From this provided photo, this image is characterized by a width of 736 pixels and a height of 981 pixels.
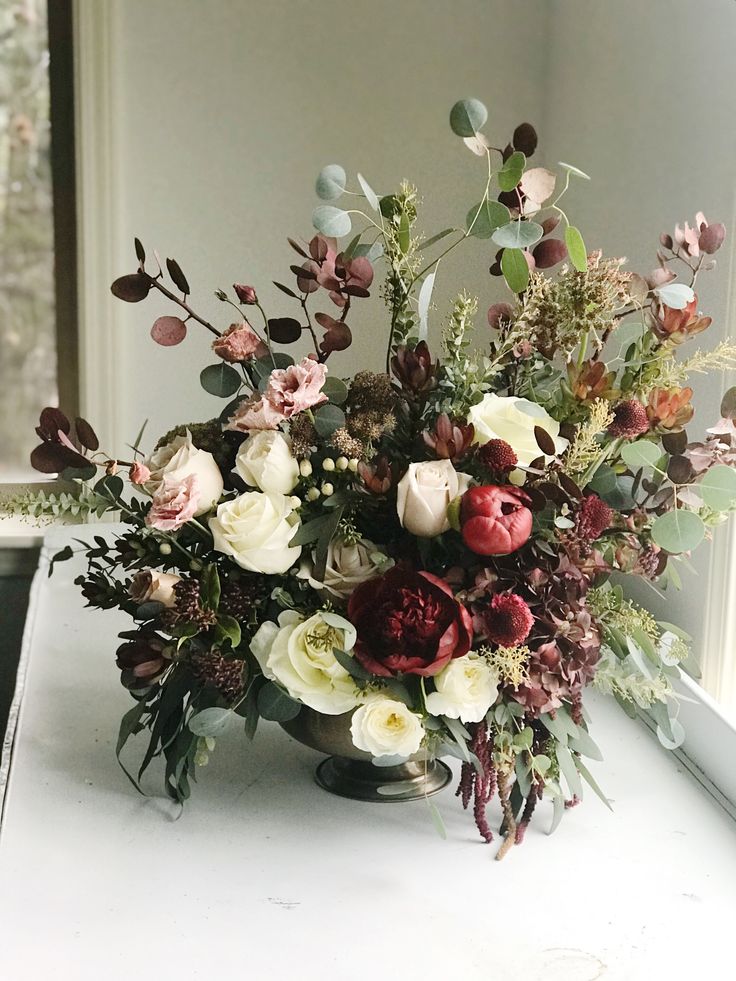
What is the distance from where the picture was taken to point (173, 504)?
80 centimetres

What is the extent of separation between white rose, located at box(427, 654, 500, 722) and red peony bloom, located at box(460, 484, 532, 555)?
0.29 ft

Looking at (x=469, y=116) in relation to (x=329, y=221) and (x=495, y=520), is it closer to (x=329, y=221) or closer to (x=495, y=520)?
(x=329, y=221)

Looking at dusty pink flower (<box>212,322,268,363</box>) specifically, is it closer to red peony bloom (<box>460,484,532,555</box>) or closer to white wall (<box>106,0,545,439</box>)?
red peony bloom (<box>460,484,532,555</box>)

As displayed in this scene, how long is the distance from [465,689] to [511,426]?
0.68ft

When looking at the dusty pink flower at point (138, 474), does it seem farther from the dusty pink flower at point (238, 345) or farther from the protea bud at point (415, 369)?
the protea bud at point (415, 369)

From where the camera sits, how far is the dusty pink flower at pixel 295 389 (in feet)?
2.68

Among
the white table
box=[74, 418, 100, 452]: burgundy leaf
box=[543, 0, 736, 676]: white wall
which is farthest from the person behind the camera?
box=[543, 0, 736, 676]: white wall

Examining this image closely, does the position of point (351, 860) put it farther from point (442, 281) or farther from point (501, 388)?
point (442, 281)

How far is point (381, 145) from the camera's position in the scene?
6.86 ft

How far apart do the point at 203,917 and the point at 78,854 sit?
0.15 m

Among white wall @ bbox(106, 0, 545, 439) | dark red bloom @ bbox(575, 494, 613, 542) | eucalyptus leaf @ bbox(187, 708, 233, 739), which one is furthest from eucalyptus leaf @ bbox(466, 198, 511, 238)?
white wall @ bbox(106, 0, 545, 439)

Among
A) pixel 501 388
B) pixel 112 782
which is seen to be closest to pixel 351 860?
pixel 112 782

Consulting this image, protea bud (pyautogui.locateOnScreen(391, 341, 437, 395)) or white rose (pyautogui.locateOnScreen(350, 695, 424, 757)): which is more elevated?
protea bud (pyautogui.locateOnScreen(391, 341, 437, 395))

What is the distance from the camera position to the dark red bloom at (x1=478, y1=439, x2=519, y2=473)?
2.65ft
